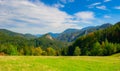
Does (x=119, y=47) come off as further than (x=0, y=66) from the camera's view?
Yes

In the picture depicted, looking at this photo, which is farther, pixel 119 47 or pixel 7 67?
pixel 119 47

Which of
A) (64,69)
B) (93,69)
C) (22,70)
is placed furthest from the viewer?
(93,69)

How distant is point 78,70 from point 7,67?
9.96 meters

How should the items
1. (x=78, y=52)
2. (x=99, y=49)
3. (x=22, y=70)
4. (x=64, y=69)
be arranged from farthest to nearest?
(x=78, y=52) < (x=99, y=49) < (x=64, y=69) < (x=22, y=70)

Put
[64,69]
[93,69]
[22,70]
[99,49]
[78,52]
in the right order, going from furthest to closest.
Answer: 1. [78,52]
2. [99,49]
3. [93,69]
4. [64,69]
5. [22,70]

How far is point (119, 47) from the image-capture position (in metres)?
160

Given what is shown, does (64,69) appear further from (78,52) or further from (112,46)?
(78,52)

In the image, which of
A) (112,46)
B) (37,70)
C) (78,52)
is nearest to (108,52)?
(112,46)

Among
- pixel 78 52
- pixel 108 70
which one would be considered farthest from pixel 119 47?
pixel 108 70

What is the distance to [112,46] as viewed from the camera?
158 metres

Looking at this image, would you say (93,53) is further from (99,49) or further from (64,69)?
(64,69)

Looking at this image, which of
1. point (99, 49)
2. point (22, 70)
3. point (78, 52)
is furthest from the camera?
point (78, 52)

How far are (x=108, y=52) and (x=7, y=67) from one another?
448ft

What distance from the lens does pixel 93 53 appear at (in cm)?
15475
